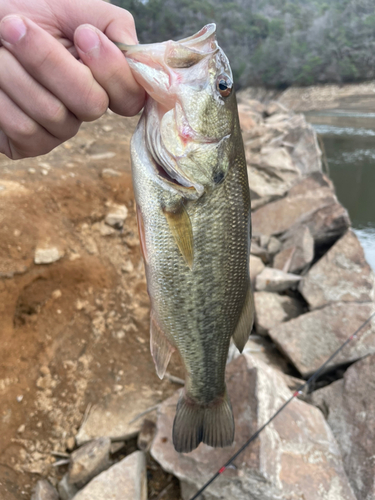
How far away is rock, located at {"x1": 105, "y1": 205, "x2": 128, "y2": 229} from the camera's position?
11.1 ft

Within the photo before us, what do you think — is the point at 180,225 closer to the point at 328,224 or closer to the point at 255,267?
the point at 255,267

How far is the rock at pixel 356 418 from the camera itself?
205 centimetres

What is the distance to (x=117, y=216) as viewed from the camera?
11.2 ft

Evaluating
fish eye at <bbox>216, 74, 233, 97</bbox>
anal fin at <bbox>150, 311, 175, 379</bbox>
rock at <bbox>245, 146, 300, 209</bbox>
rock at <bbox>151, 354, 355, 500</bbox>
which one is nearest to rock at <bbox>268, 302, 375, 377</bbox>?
rock at <bbox>151, 354, 355, 500</bbox>

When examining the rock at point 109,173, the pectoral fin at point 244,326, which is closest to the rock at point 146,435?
the pectoral fin at point 244,326

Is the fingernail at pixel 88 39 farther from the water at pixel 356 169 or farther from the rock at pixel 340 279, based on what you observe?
the water at pixel 356 169

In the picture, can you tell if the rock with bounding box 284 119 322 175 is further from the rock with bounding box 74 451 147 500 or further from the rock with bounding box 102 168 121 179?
the rock with bounding box 74 451 147 500

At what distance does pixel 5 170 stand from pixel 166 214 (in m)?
2.57

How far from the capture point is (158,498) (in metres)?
2.13

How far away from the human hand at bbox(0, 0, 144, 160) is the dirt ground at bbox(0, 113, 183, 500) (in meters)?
1.51

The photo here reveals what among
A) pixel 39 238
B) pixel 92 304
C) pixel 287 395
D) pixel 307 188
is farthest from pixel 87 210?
pixel 307 188

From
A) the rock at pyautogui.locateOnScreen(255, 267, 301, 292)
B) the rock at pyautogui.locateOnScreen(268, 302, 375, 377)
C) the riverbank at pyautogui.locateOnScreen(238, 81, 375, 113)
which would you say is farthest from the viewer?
the riverbank at pyautogui.locateOnScreen(238, 81, 375, 113)

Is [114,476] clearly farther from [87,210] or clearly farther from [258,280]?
[258,280]

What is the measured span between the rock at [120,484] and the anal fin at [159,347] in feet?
3.22
